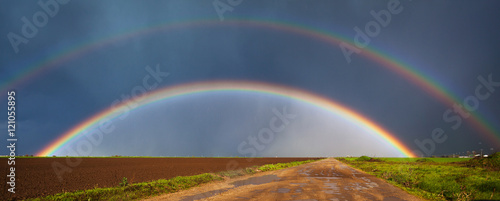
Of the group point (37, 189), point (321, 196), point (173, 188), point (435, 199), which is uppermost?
point (37, 189)

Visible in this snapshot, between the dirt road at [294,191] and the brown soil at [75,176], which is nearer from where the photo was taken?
the dirt road at [294,191]

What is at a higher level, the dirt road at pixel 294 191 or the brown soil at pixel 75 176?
the brown soil at pixel 75 176

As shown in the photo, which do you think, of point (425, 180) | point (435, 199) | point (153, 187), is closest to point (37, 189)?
point (153, 187)

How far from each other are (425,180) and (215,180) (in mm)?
18887

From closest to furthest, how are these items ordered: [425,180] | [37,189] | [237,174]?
[37,189] < [425,180] < [237,174]

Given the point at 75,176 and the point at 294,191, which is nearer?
the point at 294,191

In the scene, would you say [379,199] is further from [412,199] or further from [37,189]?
[37,189]

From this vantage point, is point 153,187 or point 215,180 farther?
point 215,180

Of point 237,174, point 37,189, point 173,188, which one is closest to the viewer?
point 37,189

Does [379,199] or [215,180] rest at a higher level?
[215,180]

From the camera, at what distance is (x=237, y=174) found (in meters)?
32.7

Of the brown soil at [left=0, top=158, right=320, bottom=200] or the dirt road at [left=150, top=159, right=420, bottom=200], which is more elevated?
the brown soil at [left=0, top=158, right=320, bottom=200]

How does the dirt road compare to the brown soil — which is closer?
the dirt road

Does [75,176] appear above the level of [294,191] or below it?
above
